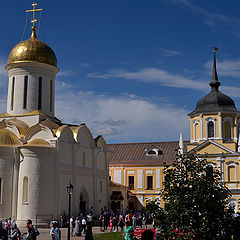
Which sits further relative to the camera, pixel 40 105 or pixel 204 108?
pixel 204 108

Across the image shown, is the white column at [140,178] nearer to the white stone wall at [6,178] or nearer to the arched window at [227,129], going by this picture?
the arched window at [227,129]

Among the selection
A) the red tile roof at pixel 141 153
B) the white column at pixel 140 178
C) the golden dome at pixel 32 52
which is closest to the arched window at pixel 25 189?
the golden dome at pixel 32 52

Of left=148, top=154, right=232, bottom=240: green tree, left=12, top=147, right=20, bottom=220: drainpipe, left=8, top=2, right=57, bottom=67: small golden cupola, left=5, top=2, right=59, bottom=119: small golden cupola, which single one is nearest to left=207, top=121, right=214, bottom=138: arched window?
left=5, top=2, right=59, bottom=119: small golden cupola

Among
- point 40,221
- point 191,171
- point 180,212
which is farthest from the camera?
point 40,221

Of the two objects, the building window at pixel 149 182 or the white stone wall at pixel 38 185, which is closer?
the white stone wall at pixel 38 185

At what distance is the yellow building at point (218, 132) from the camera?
4116cm

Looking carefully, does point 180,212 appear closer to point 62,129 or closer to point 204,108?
point 62,129

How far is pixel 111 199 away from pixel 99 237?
61.2 feet

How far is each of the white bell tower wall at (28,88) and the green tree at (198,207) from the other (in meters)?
25.1

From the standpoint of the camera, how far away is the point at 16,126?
107 ft

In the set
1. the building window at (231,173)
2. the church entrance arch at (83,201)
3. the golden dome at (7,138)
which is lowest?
the church entrance arch at (83,201)

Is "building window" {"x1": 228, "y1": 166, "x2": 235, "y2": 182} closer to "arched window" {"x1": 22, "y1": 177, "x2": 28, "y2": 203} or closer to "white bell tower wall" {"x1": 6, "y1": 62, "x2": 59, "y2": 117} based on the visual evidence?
"white bell tower wall" {"x1": 6, "y1": 62, "x2": 59, "y2": 117}

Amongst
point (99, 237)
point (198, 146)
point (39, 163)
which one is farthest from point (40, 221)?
point (198, 146)

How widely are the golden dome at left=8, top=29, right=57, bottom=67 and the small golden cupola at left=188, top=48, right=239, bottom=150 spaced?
1669cm
